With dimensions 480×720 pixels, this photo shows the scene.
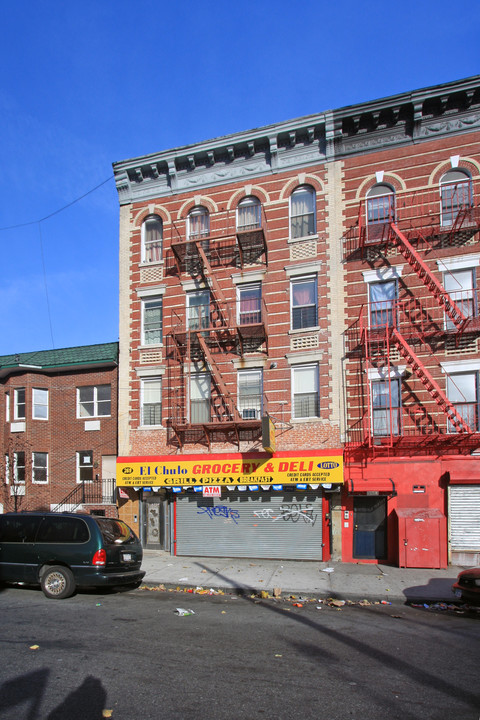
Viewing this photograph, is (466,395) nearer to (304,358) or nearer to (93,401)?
(304,358)

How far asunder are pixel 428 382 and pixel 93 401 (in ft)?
42.1

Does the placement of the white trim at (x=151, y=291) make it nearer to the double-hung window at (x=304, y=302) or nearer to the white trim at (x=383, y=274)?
the double-hung window at (x=304, y=302)

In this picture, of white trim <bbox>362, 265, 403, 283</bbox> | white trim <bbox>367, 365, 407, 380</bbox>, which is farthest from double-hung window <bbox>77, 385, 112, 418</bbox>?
white trim <bbox>362, 265, 403, 283</bbox>

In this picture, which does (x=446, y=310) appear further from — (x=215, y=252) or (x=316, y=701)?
(x=316, y=701)

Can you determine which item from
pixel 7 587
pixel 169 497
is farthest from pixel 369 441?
pixel 7 587

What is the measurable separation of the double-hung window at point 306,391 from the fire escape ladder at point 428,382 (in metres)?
2.86

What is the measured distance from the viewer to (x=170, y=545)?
1931cm

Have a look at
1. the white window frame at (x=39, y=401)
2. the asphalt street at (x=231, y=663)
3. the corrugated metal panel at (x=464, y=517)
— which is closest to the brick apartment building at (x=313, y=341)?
the corrugated metal panel at (x=464, y=517)

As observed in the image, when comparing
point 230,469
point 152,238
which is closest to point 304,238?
point 152,238

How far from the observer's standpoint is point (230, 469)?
18.5 meters

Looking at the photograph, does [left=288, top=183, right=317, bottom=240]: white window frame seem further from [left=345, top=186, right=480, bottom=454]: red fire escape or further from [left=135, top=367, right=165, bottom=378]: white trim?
[left=135, top=367, right=165, bottom=378]: white trim

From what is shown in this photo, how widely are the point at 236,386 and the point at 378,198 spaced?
313 inches

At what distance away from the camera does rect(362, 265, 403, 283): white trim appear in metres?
18.1

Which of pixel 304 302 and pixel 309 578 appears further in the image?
pixel 304 302
